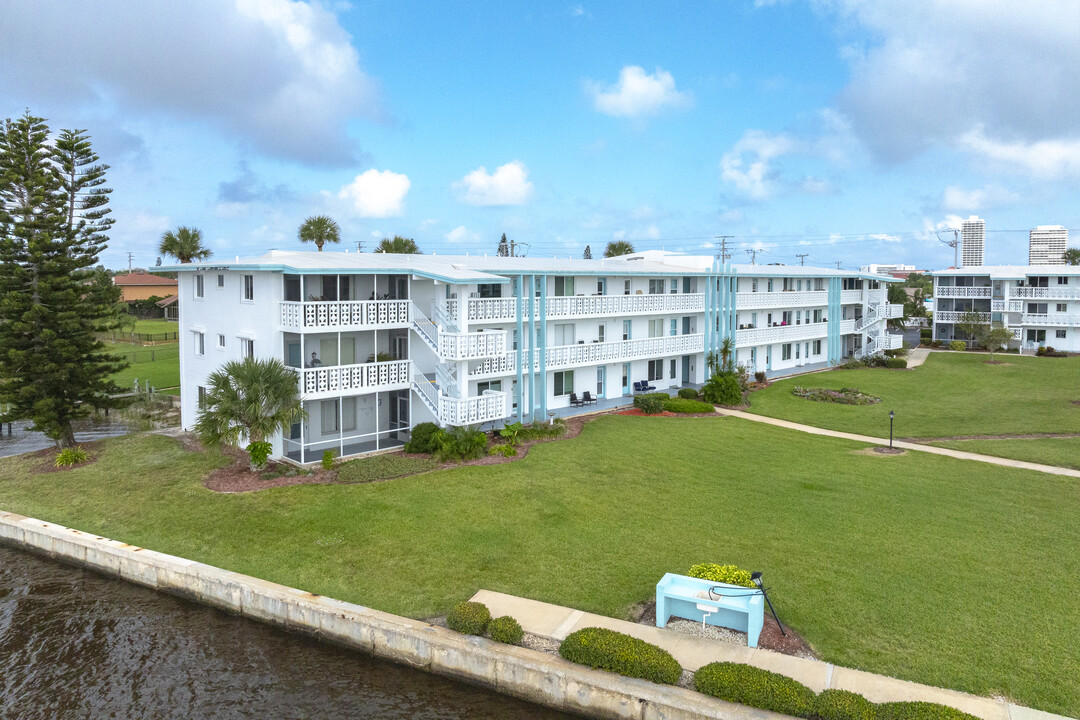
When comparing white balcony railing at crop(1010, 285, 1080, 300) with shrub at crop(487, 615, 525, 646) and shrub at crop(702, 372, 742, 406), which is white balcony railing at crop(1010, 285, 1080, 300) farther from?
shrub at crop(487, 615, 525, 646)

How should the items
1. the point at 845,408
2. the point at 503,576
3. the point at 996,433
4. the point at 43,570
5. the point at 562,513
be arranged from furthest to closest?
the point at 845,408, the point at 996,433, the point at 562,513, the point at 43,570, the point at 503,576

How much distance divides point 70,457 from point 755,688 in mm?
24886

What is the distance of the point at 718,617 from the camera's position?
13.6 metres

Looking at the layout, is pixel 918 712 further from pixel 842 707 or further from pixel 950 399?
pixel 950 399

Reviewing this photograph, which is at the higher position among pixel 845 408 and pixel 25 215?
pixel 25 215

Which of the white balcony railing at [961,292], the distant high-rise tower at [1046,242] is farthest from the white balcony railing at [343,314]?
the distant high-rise tower at [1046,242]

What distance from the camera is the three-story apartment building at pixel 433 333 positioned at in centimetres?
2584

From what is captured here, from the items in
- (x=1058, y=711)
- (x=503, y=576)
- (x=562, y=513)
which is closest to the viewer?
(x=1058, y=711)

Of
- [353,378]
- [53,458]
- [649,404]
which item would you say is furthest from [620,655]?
[53,458]

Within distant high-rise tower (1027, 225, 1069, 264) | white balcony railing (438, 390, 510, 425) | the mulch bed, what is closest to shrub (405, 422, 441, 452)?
white balcony railing (438, 390, 510, 425)

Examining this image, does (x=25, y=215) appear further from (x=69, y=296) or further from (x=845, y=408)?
(x=845, y=408)

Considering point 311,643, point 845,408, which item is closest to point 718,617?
point 311,643

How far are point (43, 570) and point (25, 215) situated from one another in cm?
1481

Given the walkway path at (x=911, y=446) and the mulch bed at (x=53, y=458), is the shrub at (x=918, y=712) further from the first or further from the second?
the mulch bed at (x=53, y=458)
